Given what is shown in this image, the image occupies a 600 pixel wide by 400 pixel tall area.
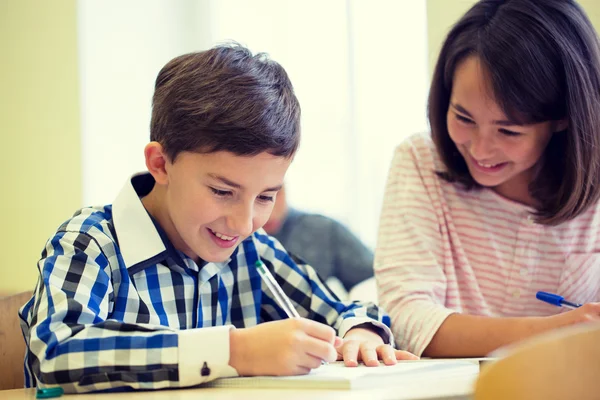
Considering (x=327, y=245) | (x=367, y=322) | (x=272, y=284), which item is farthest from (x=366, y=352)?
(x=327, y=245)

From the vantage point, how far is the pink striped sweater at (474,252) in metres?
1.41

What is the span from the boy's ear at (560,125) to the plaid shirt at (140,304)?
0.47 m

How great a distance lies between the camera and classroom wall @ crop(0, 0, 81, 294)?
299 centimetres

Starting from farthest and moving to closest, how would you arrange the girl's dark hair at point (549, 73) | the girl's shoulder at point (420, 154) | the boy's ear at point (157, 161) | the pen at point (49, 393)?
the girl's shoulder at point (420, 154), the girl's dark hair at point (549, 73), the boy's ear at point (157, 161), the pen at point (49, 393)

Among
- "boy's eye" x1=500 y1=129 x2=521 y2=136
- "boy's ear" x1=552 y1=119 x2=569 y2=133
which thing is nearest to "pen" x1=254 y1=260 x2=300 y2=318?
"boy's eye" x1=500 y1=129 x2=521 y2=136

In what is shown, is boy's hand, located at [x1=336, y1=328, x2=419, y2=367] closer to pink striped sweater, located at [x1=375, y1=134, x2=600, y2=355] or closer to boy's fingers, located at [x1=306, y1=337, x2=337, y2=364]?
boy's fingers, located at [x1=306, y1=337, x2=337, y2=364]

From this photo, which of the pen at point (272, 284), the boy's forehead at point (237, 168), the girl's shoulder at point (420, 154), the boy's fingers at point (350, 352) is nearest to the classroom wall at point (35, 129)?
the girl's shoulder at point (420, 154)

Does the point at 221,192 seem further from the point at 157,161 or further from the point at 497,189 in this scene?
the point at 497,189

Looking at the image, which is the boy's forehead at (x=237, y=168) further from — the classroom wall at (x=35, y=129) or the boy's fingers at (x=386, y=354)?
the classroom wall at (x=35, y=129)

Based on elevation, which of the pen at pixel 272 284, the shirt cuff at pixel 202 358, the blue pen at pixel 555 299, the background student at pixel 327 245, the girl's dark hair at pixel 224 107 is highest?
the girl's dark hair at pixel 224 107

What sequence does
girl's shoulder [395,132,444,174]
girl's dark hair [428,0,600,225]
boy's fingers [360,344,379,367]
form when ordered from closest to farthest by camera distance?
boy's fingers [360,344,379,367], girl's dark hair [428,0,600,225], girl's shoulder [395,132,444,174]

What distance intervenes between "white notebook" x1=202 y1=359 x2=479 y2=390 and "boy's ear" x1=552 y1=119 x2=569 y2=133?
0.57m

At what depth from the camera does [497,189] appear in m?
1.51

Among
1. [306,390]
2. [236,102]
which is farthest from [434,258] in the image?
[306,390]
